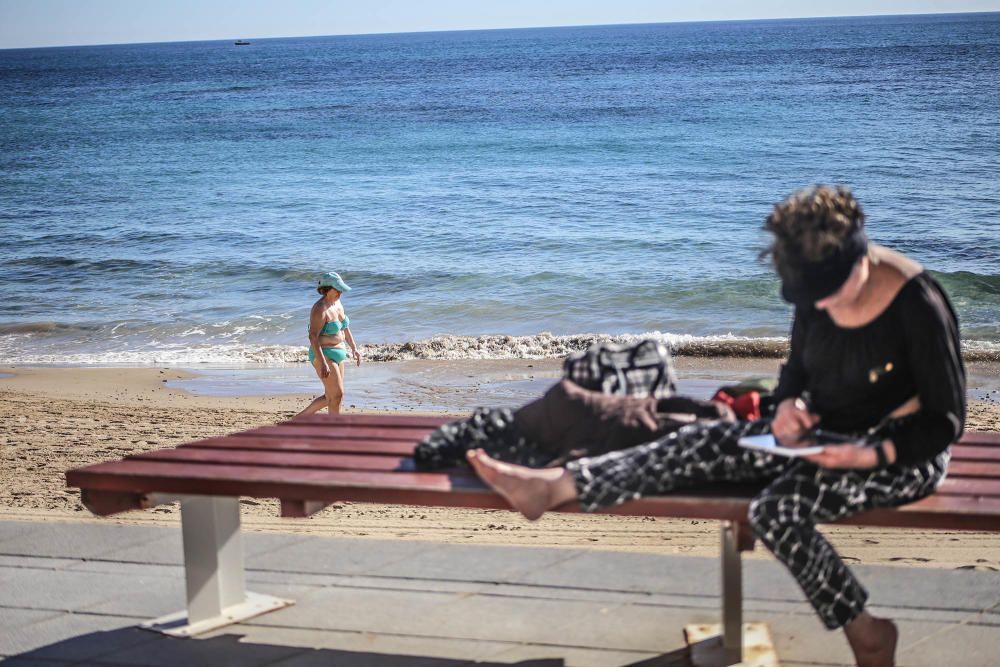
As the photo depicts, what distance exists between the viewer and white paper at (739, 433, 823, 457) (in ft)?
9.59

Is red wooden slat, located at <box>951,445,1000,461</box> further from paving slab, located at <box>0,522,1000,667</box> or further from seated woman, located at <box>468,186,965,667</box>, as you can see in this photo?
paving slab, located at <box>0,522,1000,667</box>

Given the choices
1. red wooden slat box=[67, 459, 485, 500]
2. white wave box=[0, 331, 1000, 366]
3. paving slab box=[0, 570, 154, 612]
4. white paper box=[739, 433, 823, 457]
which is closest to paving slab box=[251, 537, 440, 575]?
paving slab box=[0, 570, 154, 612]

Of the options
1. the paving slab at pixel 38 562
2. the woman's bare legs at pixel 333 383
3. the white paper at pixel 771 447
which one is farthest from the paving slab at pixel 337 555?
the woman's bare legs at pixel 333 383

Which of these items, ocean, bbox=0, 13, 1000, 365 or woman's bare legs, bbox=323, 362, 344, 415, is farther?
A: ocean, bbox=0, 13, 1000, 365

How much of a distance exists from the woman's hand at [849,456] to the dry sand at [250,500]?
208 centimetres

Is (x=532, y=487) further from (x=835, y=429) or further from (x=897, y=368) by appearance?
(x=897, y=368)

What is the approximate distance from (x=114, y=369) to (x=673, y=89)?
158ft

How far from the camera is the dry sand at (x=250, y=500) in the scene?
214 inches

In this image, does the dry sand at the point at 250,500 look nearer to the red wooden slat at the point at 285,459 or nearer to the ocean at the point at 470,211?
the ocean at the point at 470,211

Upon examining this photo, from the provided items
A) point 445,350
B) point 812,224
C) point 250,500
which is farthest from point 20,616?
point 445,350

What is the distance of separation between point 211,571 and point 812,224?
7.88 ft

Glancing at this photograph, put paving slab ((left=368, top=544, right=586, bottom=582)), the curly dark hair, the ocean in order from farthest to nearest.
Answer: the ocean < paving slab ((left=368, top=544, right=586, bottom=582)) < the curly dark hair

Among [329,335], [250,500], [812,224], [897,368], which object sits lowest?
[250,500]

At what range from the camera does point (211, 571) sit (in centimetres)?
395
